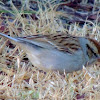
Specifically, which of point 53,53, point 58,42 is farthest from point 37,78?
point 58,42

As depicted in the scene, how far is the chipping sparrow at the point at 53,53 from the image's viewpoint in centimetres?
393

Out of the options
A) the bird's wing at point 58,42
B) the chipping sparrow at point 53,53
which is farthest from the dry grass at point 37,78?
the bird's wing at point 58,42

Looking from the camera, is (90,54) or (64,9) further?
(64,9)

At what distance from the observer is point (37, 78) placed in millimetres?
3885

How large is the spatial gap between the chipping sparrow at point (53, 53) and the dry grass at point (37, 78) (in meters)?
0.11

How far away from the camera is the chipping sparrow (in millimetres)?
3930

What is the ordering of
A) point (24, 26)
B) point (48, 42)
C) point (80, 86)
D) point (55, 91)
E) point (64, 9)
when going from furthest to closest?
point (64, 9)
point (24, 26)
point (48, 42)
point (80, 86)
point (55, 91)

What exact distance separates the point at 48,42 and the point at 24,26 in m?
1.00

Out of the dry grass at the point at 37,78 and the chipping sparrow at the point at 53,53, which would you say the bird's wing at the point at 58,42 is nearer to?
the chipping sparrow at the point at 53,53

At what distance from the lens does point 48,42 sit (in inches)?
158

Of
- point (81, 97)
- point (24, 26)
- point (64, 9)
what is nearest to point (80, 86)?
point (81, 97)

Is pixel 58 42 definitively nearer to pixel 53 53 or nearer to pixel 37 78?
pixel 53 53

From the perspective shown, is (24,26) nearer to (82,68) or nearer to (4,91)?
(82,68)

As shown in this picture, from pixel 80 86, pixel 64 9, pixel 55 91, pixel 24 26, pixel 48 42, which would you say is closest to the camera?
pixel 55 91
